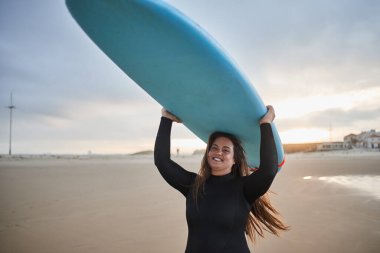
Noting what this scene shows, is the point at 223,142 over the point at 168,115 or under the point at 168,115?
under

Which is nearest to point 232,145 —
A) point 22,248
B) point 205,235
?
point 205,235

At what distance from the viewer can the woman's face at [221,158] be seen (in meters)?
1.87

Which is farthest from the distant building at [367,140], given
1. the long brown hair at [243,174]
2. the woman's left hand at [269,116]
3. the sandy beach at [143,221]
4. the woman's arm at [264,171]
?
the woman's arm at [264,171]

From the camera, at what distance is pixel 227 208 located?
168 cm

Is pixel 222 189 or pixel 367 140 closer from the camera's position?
pixel 222 189

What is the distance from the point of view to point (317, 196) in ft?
21.0

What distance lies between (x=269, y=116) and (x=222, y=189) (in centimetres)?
61

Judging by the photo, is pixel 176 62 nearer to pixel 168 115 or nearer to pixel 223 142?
pixel 168 115

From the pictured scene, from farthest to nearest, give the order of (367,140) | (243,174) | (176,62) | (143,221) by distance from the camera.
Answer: (367,140), (143,221), (243,174), (176,62)

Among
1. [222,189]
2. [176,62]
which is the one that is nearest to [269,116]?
[222,189]

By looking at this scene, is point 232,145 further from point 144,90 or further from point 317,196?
point 317,196

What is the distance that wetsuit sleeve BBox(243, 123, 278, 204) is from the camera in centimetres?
163

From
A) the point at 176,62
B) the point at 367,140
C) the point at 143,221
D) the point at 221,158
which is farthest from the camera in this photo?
the point at 367,140

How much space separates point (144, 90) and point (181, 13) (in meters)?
0.82
